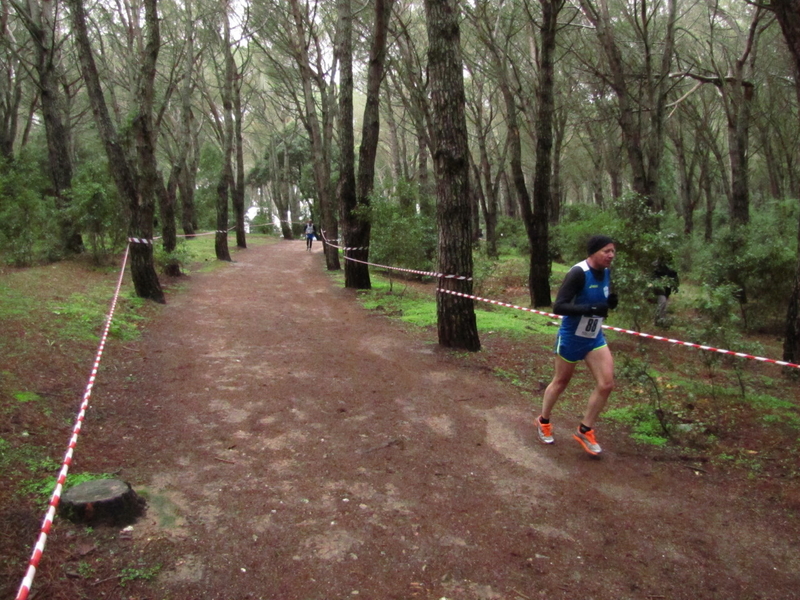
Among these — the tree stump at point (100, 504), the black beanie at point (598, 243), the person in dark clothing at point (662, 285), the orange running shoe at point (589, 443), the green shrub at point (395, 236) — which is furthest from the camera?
the green shrub at point (395, 236)

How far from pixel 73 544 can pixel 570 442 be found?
Answer: 4.12 m

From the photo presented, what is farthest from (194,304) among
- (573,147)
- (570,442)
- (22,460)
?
(573,147)

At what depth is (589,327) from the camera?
486cm

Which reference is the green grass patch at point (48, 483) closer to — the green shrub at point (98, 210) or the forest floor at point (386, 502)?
the forest floor at point (386, 502)

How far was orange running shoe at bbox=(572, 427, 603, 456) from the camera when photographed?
16.5 ft

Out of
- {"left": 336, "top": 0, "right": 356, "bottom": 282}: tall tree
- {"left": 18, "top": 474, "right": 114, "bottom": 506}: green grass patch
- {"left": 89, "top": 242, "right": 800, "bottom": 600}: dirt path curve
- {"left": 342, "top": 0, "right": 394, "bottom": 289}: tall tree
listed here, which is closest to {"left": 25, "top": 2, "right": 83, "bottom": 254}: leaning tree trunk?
{"left": 336, "top": 0, "right": 356, "bottom": 282}: tall tree

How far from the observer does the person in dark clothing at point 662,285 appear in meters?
9.26

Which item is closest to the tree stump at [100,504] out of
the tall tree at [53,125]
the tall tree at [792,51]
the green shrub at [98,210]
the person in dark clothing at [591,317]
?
the person in dark clothing at [591,317]

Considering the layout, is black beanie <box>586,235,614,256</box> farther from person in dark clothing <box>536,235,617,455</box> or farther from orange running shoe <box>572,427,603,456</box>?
orange running shoe <box>572,427,603,456</box>

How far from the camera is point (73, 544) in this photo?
338cm

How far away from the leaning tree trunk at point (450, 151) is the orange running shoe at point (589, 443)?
3370 mm

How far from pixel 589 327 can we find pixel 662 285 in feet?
16.1

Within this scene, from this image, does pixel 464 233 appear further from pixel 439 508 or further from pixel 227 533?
pixel 227 533

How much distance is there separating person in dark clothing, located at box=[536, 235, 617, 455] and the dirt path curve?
667 millimetres
